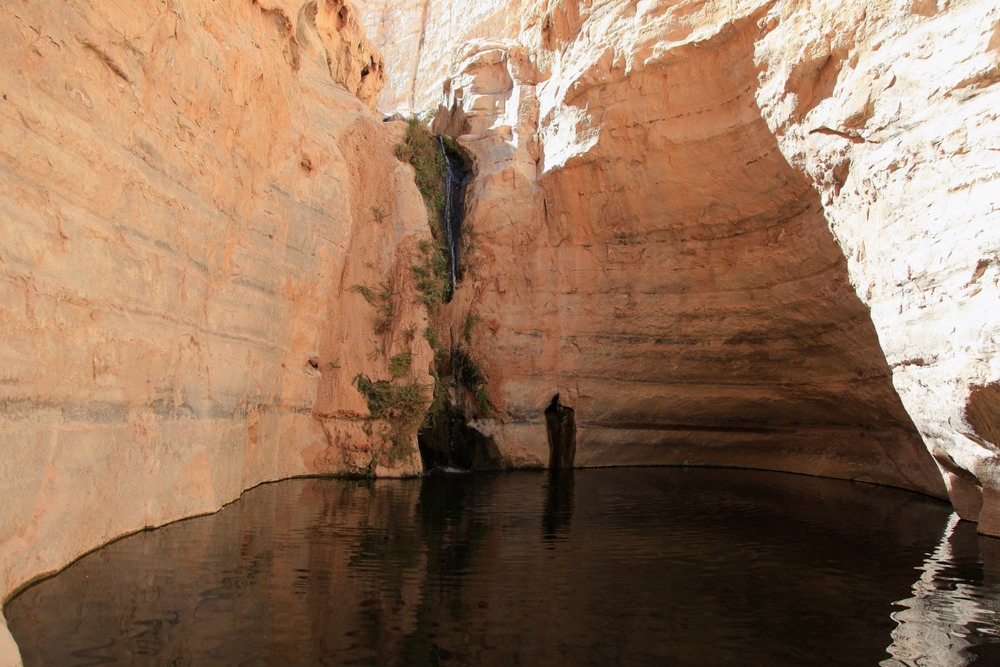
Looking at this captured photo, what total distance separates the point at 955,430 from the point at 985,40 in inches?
138

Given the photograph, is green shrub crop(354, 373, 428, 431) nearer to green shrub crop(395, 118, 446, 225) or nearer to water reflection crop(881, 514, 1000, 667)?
green shrub crop(395, 118, 446, 225)

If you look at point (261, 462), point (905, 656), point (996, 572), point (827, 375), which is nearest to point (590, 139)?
point (827, 375)

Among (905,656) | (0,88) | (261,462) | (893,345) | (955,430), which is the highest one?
(0,88)

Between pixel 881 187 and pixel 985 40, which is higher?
pixel 985 40

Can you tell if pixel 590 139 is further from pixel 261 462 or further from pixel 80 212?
pixel 80 212

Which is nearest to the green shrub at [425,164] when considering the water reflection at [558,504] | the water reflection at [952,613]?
the water reflection at [558,504]

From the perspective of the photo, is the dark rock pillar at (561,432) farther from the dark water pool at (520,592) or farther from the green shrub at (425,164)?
the dark water pool at (520,592)

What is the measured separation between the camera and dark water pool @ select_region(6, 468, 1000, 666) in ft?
11.4

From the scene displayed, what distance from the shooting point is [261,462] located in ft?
31.7

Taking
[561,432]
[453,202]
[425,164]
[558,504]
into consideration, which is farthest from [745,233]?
[425,164]

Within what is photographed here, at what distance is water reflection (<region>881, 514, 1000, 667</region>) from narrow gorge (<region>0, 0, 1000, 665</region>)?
1251 mm

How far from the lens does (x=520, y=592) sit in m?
4.58

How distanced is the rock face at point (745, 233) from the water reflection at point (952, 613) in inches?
49.8

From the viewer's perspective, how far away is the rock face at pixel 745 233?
20.7ft
